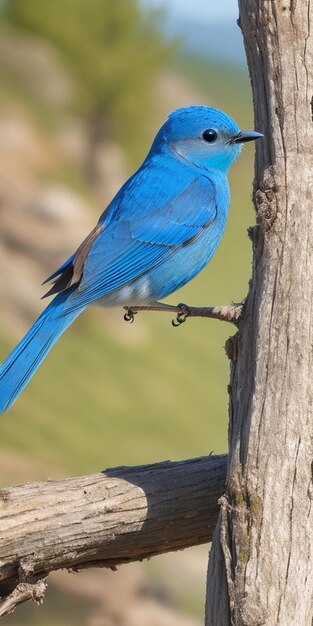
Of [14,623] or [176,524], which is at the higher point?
[14,623]

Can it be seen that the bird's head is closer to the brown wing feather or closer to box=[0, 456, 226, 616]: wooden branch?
the brown wing feather

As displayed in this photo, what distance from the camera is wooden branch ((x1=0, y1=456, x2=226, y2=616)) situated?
3.74 meters

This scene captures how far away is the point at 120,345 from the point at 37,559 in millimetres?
11306

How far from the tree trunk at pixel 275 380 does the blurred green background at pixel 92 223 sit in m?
5.73

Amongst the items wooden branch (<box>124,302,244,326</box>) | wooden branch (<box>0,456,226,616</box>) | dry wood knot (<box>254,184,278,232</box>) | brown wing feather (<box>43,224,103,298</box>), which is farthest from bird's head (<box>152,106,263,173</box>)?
wooden branch (<box>0,456,226,616</box>)

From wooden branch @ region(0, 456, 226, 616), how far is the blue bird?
0.55 metres

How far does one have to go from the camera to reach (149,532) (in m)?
3.96

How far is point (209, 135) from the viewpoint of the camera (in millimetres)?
4680

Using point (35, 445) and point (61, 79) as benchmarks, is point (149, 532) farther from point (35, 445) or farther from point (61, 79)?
point (61, 79)

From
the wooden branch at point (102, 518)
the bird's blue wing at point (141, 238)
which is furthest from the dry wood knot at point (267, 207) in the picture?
the wooden branch at point (102, 518)

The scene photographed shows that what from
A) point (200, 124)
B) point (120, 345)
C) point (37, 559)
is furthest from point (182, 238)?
point (120, 345)

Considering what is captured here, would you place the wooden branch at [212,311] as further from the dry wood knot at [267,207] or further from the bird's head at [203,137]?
the bird's head at [203,137]

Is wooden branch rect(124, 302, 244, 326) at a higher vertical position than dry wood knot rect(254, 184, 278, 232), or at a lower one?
lower

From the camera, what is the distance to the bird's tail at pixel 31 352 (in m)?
3.90
